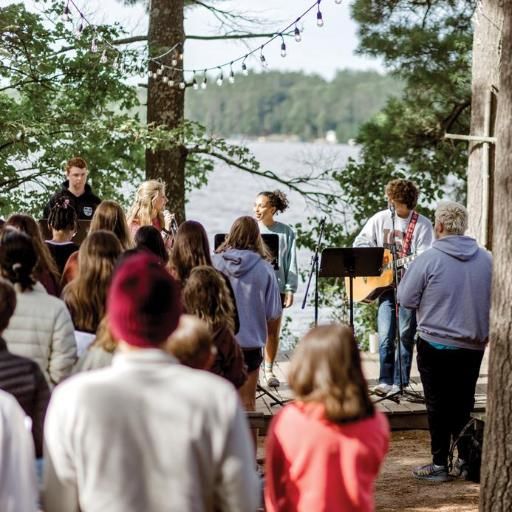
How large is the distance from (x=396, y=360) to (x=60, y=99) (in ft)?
18.8

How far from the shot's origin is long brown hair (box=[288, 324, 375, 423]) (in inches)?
131

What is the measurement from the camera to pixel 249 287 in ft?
21.9

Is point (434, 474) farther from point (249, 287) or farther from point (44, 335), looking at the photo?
point (44, 335)

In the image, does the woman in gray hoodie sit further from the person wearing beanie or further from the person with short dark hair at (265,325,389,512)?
the person wearing beanie

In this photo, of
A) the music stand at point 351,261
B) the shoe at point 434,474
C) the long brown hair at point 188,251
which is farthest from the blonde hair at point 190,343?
the music stand at point 351,261

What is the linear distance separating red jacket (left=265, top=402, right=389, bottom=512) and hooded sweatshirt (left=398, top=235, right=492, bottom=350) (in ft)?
9.96

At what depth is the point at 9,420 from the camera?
3.08m

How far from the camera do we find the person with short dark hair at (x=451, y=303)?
6.43m

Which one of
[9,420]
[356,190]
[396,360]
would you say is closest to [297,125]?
[356,190]

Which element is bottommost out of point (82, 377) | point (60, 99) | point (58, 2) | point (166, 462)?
point (166, 462)

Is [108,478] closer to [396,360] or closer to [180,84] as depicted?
[396,360]

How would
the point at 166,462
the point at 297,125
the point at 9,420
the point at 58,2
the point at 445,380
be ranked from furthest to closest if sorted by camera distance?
the point at 297,125
the point at 58,2
the point at 445,380
the point at 9,420
the point at 166,462

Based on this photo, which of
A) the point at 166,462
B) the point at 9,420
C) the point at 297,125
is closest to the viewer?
the point at 166,462

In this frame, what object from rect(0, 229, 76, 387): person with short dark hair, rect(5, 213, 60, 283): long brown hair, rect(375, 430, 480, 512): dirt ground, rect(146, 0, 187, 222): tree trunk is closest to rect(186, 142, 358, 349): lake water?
rect(146, 0, 187, 222): tree trunk
